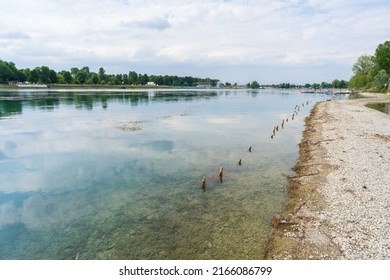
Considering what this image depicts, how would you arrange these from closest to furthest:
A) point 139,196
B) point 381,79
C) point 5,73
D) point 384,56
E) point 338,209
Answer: point 338,209, point 139,196, point 381,79, point 384,56, point 5,73

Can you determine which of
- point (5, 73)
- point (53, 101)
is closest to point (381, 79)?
point (53, 101)

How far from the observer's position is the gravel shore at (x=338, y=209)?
1245cm

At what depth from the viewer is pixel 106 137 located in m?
41.8

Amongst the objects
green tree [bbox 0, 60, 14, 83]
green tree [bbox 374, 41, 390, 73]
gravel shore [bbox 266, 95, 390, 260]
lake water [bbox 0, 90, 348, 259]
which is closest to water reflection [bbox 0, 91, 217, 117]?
lake water [bbox 0, 90, 348, 259]

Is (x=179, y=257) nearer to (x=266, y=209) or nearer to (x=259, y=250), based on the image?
(x=259, y=250)

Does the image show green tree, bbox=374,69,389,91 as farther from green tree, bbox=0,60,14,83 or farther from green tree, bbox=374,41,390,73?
green tree, bbox=0,60,14,83

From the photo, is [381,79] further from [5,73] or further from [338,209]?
[5,73]

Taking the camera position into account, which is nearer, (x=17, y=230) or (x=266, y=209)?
(x=17, y=230)

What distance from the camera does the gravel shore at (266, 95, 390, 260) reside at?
12.4m

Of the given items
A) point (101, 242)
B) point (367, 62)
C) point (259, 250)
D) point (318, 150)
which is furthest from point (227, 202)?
point (367, 62)

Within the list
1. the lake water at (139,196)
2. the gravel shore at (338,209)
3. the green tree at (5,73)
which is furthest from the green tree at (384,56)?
the green tree at (5,73)

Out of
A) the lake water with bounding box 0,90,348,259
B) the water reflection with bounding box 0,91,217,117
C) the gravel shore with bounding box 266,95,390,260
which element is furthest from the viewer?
the water reflection with bounding box 0,91,217,117

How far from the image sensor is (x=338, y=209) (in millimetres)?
16000

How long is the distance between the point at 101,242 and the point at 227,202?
9.44 meters
